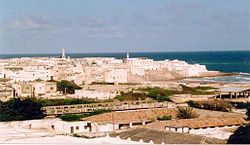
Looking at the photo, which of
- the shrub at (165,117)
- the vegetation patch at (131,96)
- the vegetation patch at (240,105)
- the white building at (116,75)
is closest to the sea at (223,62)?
the white building at (116,75)

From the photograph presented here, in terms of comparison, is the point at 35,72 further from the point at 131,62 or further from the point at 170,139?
the point at 170,139

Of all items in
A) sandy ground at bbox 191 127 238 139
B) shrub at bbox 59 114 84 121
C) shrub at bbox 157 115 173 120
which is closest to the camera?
sandy ground at bbox 191 127 238 139

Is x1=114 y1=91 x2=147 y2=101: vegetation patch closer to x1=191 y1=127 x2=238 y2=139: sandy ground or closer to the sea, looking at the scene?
x1=191 y1=127 x2=238 y2=139: sandy ground

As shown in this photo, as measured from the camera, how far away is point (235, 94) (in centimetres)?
1400

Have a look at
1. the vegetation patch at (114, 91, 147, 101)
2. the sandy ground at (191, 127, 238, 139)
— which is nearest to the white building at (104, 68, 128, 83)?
the vegetation patch at (114, 91, 147, 101)

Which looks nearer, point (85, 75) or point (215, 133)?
point (215, 133)

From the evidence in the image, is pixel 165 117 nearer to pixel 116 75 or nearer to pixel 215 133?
pixel 215 133

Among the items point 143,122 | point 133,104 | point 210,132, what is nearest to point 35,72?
point 133,104

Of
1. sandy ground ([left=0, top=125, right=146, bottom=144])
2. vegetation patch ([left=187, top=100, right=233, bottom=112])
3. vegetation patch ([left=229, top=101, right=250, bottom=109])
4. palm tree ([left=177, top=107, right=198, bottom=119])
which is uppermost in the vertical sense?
sandy ground ([left=0, top=125, right=146, bottom=144])

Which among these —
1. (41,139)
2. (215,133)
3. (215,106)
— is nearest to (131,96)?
(215,106)

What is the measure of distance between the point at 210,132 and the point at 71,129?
1900 mm

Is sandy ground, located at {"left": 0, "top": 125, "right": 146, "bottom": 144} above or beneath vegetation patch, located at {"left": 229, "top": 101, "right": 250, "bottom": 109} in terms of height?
above

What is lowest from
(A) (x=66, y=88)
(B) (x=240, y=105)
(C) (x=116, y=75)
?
(B) (x=240, y=105)

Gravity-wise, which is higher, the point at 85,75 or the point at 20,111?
the point at 85,75
